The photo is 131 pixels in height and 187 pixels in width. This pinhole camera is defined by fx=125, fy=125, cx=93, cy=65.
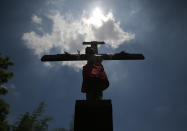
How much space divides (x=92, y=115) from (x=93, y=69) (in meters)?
1.30

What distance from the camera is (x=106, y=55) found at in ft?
13.5

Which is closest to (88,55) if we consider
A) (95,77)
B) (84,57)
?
(84,57)

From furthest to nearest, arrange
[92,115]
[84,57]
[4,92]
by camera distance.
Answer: [4,92]
[84,57]
[92,115]

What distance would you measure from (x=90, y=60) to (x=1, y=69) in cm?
1249

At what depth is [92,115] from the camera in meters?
2.06

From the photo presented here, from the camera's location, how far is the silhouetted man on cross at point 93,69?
2879 millimetres

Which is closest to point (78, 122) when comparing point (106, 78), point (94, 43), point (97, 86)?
point (97, 86)

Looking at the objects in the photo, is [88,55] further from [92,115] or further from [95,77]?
[92,115]

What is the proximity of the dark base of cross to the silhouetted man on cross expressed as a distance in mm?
675

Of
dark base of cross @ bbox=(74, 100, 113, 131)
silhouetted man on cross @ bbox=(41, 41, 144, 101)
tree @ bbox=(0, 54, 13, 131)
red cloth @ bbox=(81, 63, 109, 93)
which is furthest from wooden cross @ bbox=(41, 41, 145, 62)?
tree @ bbox=(0, 54, 13, 131)

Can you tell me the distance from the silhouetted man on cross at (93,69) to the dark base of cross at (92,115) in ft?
2.22

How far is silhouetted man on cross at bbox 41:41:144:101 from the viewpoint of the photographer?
2879mm

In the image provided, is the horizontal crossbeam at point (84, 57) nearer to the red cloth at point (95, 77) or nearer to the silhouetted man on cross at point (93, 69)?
the silhouetted man on cross at point (93, 69)

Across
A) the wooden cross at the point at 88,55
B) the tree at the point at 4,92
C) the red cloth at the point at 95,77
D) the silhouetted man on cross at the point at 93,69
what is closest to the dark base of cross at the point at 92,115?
the silhouetted man on cross at the point at 93,69
